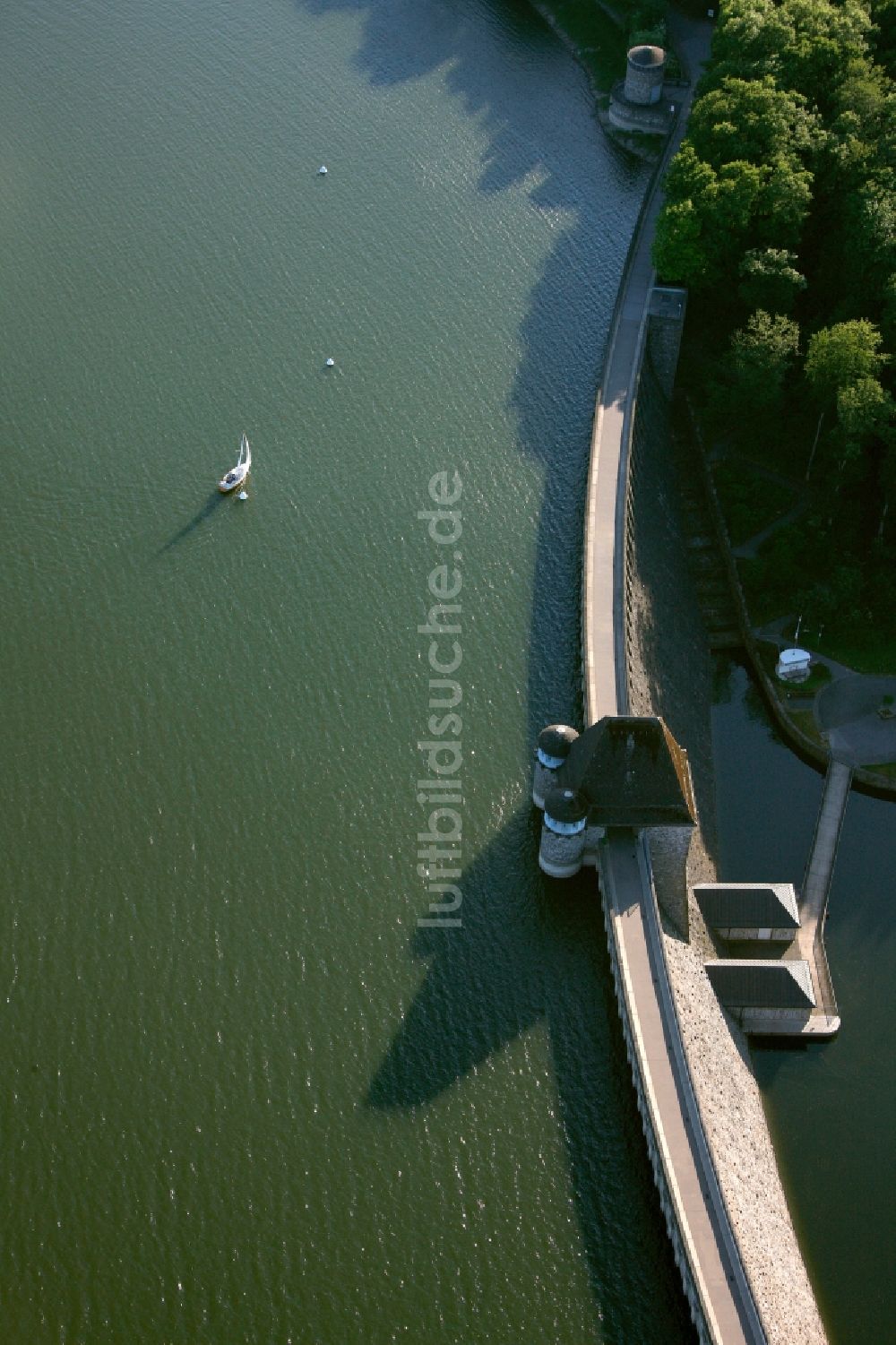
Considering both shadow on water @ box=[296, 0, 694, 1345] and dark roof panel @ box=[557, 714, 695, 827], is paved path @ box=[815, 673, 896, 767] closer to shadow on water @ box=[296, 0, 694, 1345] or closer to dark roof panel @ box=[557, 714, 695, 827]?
shadow on water @ box=[296, 0, 694, 1345]

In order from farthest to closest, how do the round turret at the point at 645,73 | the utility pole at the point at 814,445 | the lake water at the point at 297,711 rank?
the round turret at the point at 645,73
the utility pole at the point at 814,445
the lake water at the point at 297,711

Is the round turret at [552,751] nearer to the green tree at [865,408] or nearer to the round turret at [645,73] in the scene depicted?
the green tree at [865,408]

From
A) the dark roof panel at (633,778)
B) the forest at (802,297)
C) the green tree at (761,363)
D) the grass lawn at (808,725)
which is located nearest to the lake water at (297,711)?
the dark roof panel at (633,778)

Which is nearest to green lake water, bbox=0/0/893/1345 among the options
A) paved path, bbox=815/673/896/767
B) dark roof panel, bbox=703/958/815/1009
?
dark roof panel, bbox=703/958/815/1009

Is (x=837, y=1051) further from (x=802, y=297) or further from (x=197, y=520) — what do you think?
(x=802, y=297)

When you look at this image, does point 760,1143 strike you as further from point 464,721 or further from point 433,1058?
point 464,721

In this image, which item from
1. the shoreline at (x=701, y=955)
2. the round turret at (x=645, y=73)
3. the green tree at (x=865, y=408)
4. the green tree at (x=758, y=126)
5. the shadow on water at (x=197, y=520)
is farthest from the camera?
the round turret at (x=645, y=73)

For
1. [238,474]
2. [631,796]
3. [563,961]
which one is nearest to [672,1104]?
[563,961]
